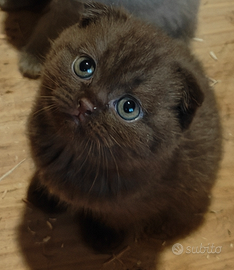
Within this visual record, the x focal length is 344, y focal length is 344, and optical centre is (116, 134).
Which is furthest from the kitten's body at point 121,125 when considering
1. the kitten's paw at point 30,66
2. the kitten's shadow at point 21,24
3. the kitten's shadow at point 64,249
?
the kitten's shadow at point 21,24

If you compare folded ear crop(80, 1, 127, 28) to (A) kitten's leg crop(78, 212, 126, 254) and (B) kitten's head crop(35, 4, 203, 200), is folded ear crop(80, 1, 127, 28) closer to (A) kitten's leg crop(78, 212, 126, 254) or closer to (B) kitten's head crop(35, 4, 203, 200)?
(B) kitten's head crop(35, 4, 203, 200)

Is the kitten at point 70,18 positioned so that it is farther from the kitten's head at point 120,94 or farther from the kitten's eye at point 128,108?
the kitten's eye at point 128,108

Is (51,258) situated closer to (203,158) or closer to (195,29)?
(203,158)

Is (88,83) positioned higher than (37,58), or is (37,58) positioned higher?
(88,83)

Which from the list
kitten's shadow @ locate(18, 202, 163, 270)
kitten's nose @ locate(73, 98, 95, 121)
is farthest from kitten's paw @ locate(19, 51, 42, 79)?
kitten's nose @ locate(73, 98, 95, 121)

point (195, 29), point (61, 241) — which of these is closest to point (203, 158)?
point (61, 241)
